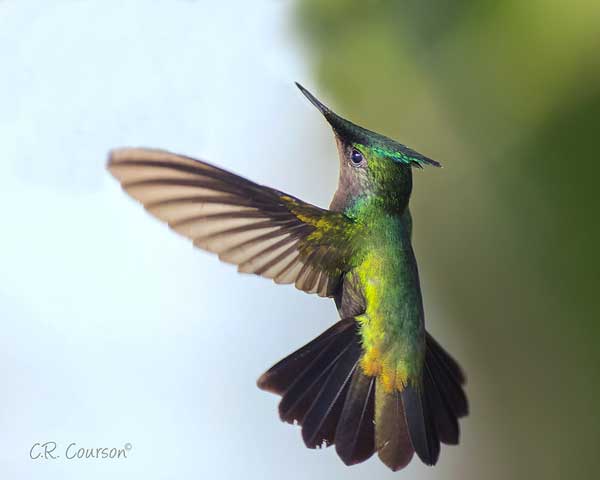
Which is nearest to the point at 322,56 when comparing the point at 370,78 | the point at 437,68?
the point at 370,78

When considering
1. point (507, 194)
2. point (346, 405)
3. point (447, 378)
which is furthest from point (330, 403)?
point (507, 194)

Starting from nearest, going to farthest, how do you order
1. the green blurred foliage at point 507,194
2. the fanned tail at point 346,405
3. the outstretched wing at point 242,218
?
the outstretched wing at point 242,218 → the fanned tail at point 346,405 → the green blurred foliage at point 507,194

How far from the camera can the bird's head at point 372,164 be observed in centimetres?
56

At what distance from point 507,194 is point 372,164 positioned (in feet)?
2.08

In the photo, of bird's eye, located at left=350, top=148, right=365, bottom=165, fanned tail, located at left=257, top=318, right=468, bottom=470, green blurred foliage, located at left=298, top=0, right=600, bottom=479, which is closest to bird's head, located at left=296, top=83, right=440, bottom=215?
bird's eye, located at left=350, top=148, right=365, bottom=165

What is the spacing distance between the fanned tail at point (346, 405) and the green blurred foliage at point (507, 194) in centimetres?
44

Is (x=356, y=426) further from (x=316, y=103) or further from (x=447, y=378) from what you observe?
(x=316, y=103)

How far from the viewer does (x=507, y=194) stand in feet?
3.75

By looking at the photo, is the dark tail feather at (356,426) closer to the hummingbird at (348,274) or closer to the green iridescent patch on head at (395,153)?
the hummingbird at (348,274)

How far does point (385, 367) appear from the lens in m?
0.63

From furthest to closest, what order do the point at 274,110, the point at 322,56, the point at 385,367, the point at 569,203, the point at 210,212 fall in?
1. the point at 569,203
2. the point at 322,56
3. the point at 274,110
4. the point at 385,367
5. the point at 210,212

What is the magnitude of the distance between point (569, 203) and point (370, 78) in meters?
0.39

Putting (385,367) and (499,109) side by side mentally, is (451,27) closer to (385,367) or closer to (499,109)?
(499,109)

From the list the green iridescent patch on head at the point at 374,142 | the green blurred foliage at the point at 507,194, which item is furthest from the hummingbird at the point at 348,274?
the green blurred foliage at the point at 507,194
